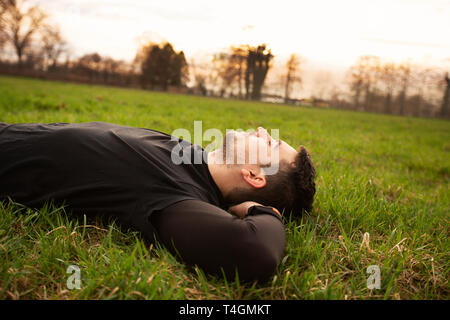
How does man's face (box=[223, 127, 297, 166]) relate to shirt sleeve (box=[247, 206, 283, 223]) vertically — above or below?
above

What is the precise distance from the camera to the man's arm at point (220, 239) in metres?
1.32

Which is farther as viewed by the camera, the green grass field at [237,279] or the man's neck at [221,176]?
the man's neck at [221,176]

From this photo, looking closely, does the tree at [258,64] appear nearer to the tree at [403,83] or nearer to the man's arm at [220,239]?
the man's arm at [220,239]

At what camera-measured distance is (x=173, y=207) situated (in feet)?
4.83

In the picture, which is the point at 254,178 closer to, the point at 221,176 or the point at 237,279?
the point at 221,176

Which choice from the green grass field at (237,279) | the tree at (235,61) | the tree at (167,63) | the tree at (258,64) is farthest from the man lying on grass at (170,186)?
the tree at (167,63)

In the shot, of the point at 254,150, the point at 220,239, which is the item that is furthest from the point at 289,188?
the point at 220,239

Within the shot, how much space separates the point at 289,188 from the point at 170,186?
897 mm

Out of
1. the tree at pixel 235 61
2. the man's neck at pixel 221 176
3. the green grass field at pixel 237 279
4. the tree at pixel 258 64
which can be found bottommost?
the green grass field at pixel 237 279

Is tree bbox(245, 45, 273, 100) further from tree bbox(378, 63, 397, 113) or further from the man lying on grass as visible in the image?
tree bbox(378, 63, 397, 113)

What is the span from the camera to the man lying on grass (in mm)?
1360

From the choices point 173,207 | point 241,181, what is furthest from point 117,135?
point 241,181

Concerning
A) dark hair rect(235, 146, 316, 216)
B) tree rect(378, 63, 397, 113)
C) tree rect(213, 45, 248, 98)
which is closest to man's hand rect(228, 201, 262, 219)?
dark hair rect(235, 146, 316, 216)

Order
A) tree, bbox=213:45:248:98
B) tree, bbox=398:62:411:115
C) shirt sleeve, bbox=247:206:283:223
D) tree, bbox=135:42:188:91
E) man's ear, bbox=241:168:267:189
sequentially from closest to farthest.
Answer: shirt sleeve, bbox=247:206:283:223 < man's ear, bbox=241:168:267:189 < tree, bbox=213:45:248:98 < tree, bbox=135:42:188:91 < tree, bbox=398:62:411:115
